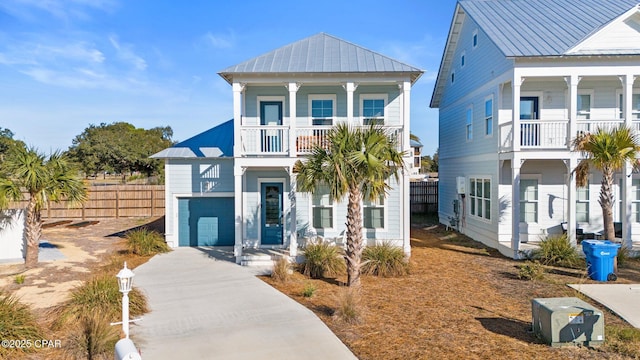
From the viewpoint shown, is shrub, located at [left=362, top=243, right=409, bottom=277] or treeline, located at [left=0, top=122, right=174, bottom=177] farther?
treeline, located at [left=0, top=122, right=174, bottom=177]

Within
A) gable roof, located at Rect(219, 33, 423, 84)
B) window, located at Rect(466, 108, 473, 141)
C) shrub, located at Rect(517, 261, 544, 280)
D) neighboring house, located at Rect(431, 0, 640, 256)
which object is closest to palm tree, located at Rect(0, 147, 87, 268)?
gable roof, located at Rect(219, 33, 423, 84)

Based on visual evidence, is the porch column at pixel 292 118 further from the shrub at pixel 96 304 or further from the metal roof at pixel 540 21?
the metal roof at pixel 540 21

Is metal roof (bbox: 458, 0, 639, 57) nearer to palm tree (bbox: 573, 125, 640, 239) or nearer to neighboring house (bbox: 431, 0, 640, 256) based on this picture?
neighboring house (bbox: 431, 0, 640, 256)

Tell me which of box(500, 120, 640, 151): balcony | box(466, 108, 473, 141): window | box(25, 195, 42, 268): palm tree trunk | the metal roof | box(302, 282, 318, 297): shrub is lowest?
box(302, 282, 318, 297): shrub

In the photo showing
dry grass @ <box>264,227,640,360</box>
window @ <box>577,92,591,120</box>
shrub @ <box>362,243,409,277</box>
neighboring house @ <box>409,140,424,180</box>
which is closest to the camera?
dry grass @ <box>264,227,640,360</box>

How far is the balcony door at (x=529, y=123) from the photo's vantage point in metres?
12.8

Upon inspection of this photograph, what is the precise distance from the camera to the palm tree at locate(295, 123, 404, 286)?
8.83 meters

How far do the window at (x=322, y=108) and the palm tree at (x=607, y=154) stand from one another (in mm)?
7942

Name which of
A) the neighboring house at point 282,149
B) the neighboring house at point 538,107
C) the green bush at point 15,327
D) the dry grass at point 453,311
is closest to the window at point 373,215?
the neighboring house at point 282,149

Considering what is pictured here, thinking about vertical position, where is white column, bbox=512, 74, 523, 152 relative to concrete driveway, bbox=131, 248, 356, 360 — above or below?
above

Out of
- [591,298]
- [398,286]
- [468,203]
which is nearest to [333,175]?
[398,286]

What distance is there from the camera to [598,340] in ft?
19.8

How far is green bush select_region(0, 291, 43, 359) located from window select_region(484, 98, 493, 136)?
14.2 metres

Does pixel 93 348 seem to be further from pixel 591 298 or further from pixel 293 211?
pixel 591 298
